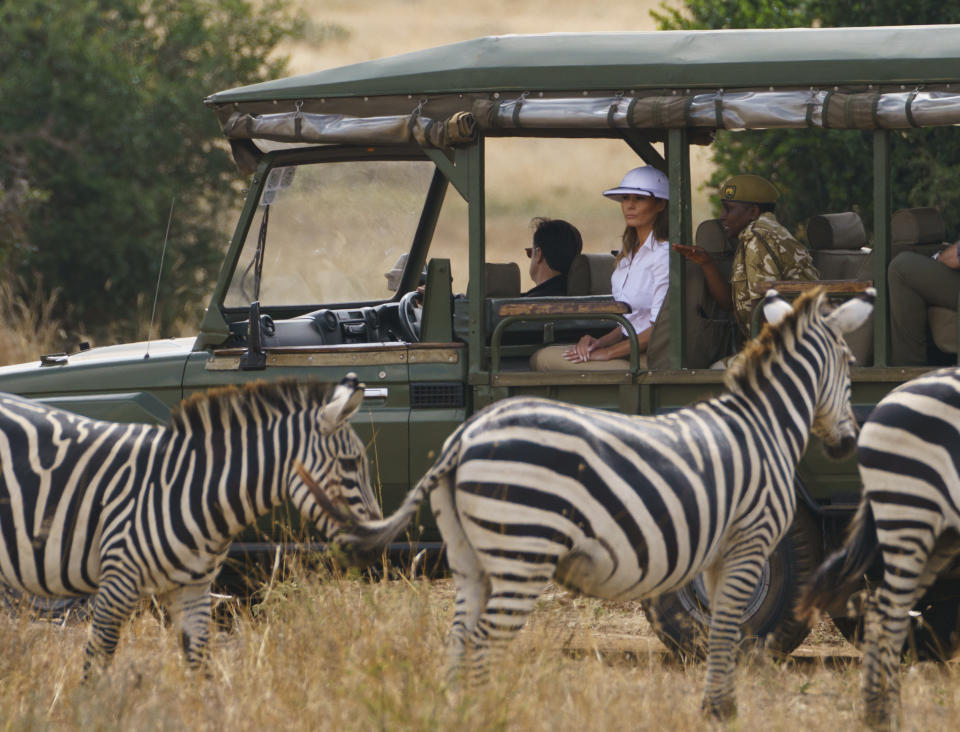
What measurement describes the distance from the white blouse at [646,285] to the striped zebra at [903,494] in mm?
1361

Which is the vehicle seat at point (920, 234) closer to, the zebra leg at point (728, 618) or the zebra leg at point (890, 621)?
the zebra leg at point (890, 621)

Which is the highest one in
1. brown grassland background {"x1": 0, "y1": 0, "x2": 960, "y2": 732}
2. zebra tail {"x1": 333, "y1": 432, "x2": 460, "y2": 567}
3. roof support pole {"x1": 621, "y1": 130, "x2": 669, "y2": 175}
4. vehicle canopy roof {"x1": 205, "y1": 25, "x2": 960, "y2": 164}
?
vehicle canopy roof {"x1": 205, "y1": 25, "x2": 960, "y2": 164}

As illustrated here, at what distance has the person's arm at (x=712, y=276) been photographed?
5.80m

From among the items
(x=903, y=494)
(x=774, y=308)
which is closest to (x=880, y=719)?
(x=903, y=494)

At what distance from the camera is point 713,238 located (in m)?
6.45

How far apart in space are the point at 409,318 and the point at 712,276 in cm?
173

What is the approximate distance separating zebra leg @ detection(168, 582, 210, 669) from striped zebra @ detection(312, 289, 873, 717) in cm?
63

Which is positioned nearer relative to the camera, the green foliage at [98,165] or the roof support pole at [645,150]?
the roof support pole at [645,150]

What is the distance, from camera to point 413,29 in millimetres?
43000

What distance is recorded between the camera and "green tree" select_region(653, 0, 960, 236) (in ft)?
36.5

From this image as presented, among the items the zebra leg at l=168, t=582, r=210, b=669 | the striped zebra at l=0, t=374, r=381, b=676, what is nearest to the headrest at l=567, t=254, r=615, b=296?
the striped zebra at l=0, t=374, r=381, b=676

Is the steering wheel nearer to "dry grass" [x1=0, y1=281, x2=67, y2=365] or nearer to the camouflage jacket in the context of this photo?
the camouflage jacket

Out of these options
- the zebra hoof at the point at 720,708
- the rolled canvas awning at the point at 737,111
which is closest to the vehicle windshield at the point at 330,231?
the rolled canvas awning at the point at 737,111

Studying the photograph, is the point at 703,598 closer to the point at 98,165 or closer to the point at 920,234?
the point at 920,234
